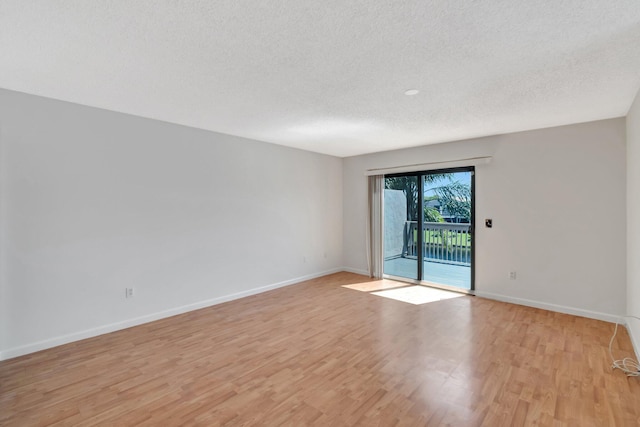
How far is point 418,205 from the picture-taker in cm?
518

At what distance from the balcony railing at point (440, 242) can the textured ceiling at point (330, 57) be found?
7.02ft

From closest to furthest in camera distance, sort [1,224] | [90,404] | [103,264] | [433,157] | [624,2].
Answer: [624,2]
[90,404]
[1,224]
[103,264]
[433,157]

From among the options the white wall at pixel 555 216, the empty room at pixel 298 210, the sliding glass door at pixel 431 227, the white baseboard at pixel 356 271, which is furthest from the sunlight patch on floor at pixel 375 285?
the white wall at pixel 555 216

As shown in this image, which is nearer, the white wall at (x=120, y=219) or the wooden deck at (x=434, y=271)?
the white wall at (x=120, y=219)

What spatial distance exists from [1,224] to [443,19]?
12.6ft

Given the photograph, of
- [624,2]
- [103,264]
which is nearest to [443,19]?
[624,2]

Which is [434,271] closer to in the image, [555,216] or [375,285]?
[375,285]

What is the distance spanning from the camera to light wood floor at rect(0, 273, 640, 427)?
76.3 inches

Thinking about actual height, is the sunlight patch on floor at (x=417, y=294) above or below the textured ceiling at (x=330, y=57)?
below

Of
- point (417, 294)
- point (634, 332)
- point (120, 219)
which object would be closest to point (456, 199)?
point (417, 294)

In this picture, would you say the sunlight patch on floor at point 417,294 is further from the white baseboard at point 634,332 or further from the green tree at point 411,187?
the white baseboard at point 634,332

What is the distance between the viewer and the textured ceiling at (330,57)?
5.21 ft

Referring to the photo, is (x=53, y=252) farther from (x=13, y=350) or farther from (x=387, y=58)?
(x=387, y=58)

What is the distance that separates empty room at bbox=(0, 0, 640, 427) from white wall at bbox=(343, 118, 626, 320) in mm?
25
